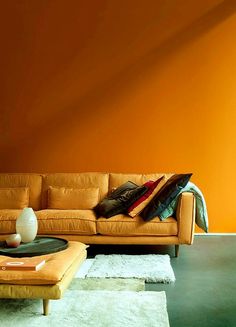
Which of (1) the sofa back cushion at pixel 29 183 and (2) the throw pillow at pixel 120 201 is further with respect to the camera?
(1) the sofa back cushion at pixel 29 183

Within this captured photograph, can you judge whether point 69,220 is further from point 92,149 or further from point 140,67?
point 140,67

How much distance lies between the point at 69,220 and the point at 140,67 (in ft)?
7.34

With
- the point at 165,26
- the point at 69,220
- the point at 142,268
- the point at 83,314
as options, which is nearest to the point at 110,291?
the point at 83,314

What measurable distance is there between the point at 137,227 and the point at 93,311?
1509 millimetres

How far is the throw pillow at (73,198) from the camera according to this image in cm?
459

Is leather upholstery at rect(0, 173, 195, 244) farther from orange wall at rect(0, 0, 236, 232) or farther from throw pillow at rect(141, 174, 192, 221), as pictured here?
orange wall at rect(0, 0, 236, 232)

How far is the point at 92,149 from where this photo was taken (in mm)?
5391

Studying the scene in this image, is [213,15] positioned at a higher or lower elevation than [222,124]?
higher

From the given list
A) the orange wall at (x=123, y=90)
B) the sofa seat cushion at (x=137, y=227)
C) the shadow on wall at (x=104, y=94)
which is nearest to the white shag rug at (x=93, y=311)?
the sofa seat cushion at (x=137, y=227)

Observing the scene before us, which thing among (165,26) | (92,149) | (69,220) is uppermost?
(165,26)

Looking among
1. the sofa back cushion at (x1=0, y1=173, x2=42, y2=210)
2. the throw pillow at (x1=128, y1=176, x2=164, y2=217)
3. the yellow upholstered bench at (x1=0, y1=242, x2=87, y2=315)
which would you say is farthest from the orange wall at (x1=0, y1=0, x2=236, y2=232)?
the yellow upholstered bench at (x1=0, y1=242, x2=87, y2=315)

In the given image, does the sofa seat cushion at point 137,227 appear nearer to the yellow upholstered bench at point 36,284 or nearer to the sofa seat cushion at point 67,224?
the sofa seat cushion at point 67,224

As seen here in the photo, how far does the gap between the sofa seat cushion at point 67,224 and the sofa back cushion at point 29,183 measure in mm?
655

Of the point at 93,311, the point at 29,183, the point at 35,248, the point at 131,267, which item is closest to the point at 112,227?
the point at 131,267
